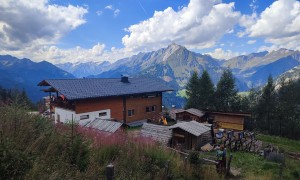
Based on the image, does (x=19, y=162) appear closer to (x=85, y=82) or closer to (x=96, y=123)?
(x=96, y=123)

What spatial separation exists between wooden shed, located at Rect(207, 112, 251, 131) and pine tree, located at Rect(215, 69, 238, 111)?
18672 millimetres

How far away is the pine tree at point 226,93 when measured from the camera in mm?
52969

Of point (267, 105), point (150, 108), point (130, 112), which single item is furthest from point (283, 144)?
point (130, 112)

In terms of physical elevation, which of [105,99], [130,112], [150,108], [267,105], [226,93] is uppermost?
[226,93]

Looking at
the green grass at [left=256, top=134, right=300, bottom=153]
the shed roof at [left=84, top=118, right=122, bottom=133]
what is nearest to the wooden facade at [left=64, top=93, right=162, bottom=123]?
the shed roof at [left=84, top=118, right=122, bottom=133]

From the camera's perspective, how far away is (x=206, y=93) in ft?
176

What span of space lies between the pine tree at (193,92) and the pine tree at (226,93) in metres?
4.87

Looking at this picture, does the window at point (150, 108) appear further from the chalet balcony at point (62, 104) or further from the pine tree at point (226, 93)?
the pine tree at point (226, 93)

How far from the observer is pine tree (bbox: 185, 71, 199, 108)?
54000mm

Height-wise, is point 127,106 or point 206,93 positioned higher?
point 206,93

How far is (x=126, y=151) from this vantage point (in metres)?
8.34

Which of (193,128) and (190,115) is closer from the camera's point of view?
(193,128)

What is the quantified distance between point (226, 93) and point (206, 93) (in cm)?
463

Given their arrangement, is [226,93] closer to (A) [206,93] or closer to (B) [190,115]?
(A) [206,93]
